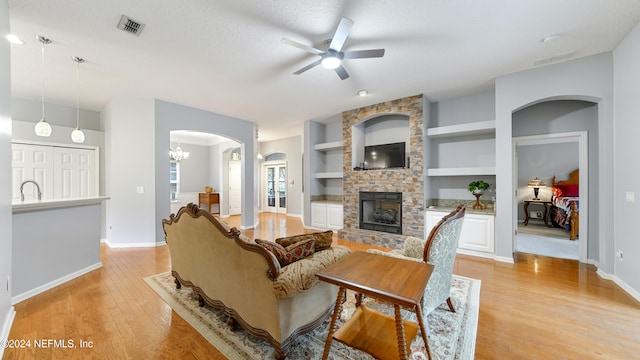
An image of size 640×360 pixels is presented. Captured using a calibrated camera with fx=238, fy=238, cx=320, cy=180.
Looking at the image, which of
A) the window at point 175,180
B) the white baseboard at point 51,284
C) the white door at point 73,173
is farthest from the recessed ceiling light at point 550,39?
the window at point 175,180

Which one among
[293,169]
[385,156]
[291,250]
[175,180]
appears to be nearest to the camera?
[291,250]

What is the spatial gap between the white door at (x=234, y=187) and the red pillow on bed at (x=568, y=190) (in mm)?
9494

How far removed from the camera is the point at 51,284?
2885mm

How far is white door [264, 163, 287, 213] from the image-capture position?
9.00m

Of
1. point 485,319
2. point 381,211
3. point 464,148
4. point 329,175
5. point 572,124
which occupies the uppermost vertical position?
point 572,124

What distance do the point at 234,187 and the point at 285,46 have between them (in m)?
6.79

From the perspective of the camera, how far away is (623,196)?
9.30 feet

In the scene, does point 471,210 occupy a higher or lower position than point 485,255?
higher

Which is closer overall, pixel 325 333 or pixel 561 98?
pixel 325 333

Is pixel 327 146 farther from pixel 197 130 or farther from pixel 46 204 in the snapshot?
pixel 46 204

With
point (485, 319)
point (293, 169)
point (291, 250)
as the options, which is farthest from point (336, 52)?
point (293, 169)

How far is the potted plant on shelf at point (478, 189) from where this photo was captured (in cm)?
426

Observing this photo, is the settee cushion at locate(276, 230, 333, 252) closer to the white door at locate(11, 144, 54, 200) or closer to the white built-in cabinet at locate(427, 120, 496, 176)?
the white built-in cabinet at locate(427, 120, 496, 176)

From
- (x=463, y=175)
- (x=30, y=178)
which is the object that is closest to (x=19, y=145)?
(x=30, y=178)
